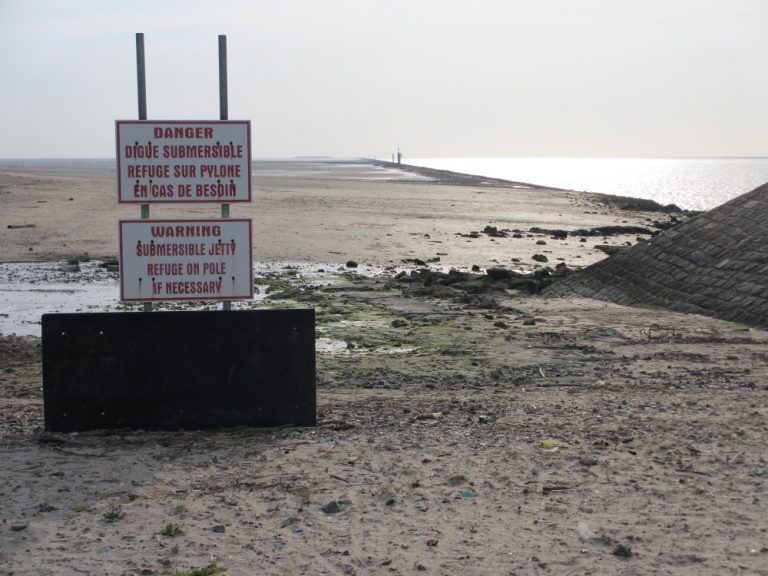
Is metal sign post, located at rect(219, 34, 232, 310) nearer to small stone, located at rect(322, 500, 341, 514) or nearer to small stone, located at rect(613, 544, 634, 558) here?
small stone, located at rect(322, 500, 341, 514)

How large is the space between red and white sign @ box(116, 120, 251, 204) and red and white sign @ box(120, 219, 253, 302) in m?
0.24


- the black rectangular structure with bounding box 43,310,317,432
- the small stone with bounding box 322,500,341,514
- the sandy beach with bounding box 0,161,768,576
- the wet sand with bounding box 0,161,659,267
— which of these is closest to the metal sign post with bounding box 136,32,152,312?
the black rectangular structure with bounding box 43,310,317,432

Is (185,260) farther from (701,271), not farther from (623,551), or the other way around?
(701,271)

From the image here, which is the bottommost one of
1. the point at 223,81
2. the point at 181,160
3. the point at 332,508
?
the point at 332,508

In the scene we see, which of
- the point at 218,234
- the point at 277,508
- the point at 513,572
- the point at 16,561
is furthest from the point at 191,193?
the point at 513,572

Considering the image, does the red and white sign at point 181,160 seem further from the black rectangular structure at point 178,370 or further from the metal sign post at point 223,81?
the black rectangular structure at point 178,370

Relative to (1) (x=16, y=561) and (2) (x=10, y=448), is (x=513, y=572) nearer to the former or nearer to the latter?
(1) (x=16, y=561)

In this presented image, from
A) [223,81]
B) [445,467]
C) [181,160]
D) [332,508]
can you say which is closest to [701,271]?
[445,467]

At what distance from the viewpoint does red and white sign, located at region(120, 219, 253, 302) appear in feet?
25.1

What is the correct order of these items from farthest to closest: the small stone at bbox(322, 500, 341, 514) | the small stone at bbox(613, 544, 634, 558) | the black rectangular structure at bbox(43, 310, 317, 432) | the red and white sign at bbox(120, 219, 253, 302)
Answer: the red and white sign at bbox(120, 219, 253, 302)
the black rectangular structure at bbox(43, 310, 317, 432)
the small stone at bbox(322, 500, 341, 514)
the small stone at bbox(613, 544, 634, 558)

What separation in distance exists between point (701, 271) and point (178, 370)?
10.1 metres

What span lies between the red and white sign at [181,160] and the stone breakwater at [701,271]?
8.14m

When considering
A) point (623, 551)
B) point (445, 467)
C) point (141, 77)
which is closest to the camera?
point (623, 551)

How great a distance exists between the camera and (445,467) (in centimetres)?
660
